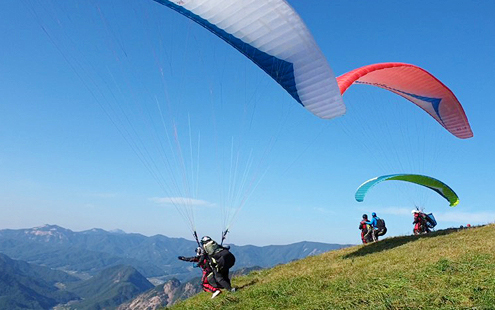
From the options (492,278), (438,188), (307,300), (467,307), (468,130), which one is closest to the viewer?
(467,307)

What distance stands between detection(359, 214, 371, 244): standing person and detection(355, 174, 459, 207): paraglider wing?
165 cm

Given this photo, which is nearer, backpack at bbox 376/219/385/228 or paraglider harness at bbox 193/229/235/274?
paraglider harness at bbox 193/229/235/274

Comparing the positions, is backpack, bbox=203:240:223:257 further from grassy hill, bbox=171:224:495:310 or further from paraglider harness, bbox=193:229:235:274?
grassy hill, bbox=171:224:495:310

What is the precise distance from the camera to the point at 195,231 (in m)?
10.9

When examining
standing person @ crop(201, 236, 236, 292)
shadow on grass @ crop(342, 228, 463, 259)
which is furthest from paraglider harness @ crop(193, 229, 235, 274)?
shadow on grass @ crop(342, 228, 463, 259)

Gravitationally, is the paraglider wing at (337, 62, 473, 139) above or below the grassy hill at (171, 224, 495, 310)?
above

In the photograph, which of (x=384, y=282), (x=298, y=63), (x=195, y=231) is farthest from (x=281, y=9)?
(x=384, y=282)

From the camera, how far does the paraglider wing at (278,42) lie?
34.8 feet

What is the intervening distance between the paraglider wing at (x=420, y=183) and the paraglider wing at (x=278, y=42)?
9.14 meters

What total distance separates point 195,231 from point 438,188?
17281mm

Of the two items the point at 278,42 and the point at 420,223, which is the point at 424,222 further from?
the point at 278,42

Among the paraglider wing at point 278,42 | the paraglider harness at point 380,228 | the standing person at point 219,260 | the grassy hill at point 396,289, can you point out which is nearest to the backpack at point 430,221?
the paraglider harness at point 380,228

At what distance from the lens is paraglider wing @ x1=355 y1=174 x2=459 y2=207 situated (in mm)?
19562

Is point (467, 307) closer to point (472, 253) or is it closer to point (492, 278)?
point (492, 278)
